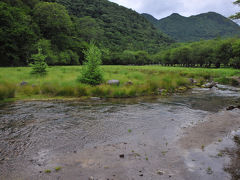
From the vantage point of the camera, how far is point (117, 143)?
7.50 meters

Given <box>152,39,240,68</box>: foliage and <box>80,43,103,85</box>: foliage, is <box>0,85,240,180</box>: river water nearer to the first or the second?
<box>80,43,103,85</box>: foliage

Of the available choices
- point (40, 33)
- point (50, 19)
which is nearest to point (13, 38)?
point (40, 33)

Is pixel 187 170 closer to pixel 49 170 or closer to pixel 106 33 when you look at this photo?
pixel 49 170

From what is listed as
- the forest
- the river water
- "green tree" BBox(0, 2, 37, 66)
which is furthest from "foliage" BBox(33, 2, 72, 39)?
the river water

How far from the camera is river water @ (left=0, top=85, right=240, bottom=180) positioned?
17.9ft

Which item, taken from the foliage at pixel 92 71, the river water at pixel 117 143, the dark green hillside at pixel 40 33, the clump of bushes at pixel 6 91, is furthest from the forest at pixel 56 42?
the river water at pixel 117 143

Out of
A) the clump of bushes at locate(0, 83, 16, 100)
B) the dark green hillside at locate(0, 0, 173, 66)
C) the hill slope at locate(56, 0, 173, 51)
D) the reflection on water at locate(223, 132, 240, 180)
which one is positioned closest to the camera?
the reflection on water at locate(223, 132, 240, 180)

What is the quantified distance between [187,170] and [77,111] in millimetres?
8548

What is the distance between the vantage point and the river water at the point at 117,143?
5461mm

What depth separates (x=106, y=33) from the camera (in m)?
142

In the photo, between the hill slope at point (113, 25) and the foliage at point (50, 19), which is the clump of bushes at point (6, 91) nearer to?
the foliage at point (50, 19)

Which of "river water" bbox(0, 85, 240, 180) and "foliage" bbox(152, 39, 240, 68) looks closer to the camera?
"river water" bbox(0, 85, 240, 180)

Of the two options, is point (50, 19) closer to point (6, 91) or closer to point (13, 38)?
point (13, 38)

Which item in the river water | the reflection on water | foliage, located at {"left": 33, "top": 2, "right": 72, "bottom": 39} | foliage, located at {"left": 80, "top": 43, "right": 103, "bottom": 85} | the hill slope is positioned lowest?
the river water
